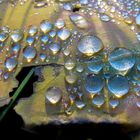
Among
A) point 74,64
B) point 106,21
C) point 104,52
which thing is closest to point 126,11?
point 106,21

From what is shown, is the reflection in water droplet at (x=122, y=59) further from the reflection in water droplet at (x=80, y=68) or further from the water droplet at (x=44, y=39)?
the water droplet at (x=44, y=39)

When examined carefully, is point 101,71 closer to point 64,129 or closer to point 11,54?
point 64,129

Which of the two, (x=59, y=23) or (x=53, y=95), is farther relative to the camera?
(x=59, y=23)

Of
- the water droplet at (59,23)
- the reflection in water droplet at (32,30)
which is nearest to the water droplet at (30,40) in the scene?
the reflection in water droplet at (32,30)

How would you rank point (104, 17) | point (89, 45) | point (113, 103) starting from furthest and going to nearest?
point (104, 17) < point (89, 45) < point (113, 103)

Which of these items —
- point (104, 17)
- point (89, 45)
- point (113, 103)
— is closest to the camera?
point (113, 103)

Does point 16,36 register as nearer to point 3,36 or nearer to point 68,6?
point 3,36

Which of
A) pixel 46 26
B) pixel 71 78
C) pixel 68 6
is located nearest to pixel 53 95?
pixel 71 78
